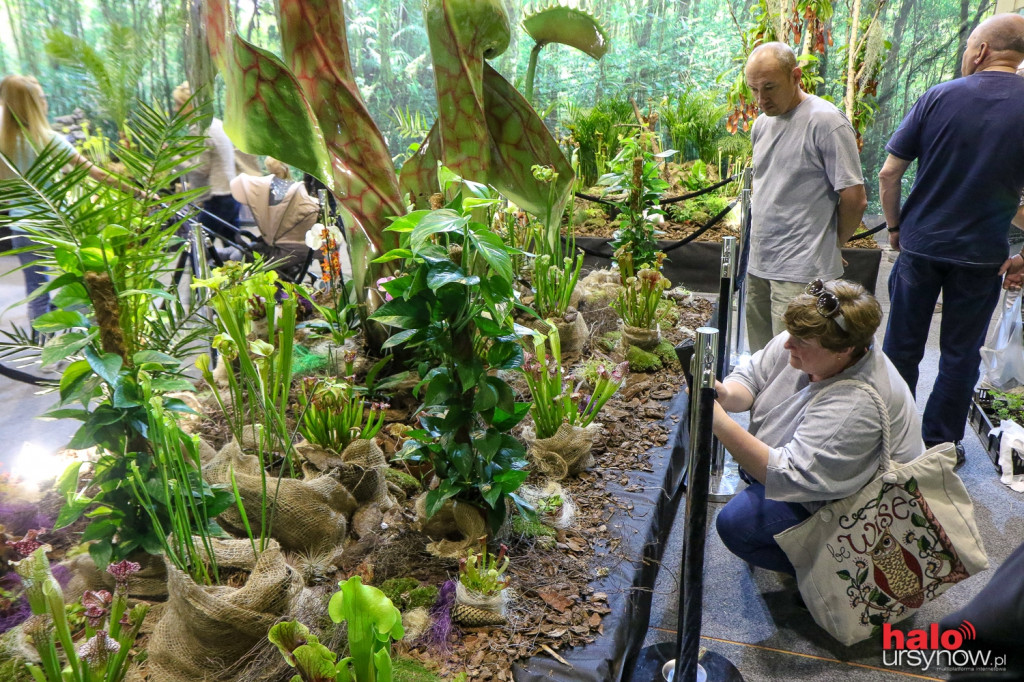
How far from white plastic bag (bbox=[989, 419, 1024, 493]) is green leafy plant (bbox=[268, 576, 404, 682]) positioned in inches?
108

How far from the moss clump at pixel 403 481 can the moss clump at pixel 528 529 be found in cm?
40

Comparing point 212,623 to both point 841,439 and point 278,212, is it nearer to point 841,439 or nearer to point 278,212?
point 841,439

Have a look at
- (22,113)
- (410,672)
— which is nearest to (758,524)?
(410,672)

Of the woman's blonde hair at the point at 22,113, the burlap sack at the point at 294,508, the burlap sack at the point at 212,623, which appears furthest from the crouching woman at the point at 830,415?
the woman's blonde hair at the point at 22,113

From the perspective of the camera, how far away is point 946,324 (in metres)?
2.84

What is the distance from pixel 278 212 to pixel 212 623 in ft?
11.2

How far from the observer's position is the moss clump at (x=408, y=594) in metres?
1.68

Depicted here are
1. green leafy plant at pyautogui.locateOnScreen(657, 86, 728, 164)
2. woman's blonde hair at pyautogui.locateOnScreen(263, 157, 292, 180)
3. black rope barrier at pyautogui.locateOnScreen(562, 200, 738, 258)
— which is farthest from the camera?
green leafy plant at pyautogui.locateOnScreen(657, 86, 728, 164)

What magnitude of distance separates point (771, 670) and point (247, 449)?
166cm

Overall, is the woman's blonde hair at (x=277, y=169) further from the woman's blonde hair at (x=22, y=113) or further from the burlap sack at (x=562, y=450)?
the burlap sack at (x=562, y=450)

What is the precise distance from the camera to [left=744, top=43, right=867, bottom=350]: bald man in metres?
2.75

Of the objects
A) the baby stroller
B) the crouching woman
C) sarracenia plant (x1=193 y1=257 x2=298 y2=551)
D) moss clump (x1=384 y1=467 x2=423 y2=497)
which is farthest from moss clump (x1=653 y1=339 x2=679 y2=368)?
the baby stroller

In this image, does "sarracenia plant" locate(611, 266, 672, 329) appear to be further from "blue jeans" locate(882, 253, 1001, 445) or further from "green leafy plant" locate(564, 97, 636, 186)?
"green leafy plant" locate(564, 97, 636, 186)

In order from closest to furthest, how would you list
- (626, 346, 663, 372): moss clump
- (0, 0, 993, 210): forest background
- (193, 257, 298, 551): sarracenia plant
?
1. (193, 257, 298, 551): sarracenia plant
2. (626, 346, 663, 372): moss clump
3. (0, 0, 993, 210): forest background
